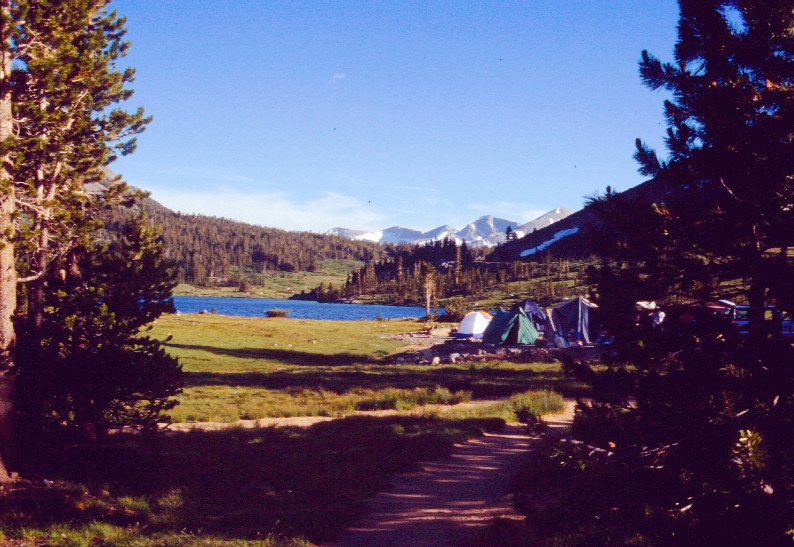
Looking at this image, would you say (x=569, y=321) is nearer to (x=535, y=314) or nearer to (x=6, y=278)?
(x=535, y=314)

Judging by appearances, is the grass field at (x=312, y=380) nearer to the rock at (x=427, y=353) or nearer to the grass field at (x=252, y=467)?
the grass field at (x=252, y=467)

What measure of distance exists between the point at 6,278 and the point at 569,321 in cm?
3494

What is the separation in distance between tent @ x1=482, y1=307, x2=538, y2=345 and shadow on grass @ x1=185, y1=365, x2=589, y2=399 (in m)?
11.0

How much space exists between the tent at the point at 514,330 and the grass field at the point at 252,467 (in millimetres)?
15152

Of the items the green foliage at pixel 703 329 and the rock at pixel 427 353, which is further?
the rock at pixel 427 353

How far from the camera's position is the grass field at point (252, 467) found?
787cm

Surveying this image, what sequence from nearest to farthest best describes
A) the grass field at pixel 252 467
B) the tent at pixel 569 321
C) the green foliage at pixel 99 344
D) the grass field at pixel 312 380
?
the grass field at pixel 252 467 → the green foliage at pixel 99 344 → the grass field at pixel 312 380 → the tent at pixel 569 321

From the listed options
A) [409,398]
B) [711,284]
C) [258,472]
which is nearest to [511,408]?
[409,398]

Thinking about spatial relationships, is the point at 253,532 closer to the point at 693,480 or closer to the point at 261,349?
the point at 693,480

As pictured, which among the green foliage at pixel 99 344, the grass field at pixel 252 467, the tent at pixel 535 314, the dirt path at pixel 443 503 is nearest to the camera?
the dirt path at pixel 443 503

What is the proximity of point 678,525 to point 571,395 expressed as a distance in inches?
626

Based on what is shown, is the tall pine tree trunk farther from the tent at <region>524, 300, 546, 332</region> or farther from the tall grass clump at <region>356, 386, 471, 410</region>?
the tent at <region>524, 300, 546, 332</region>

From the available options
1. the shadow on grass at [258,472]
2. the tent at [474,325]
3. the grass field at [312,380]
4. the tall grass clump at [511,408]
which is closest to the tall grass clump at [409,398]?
the grass field at [312,380]

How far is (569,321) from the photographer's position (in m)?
38.9
